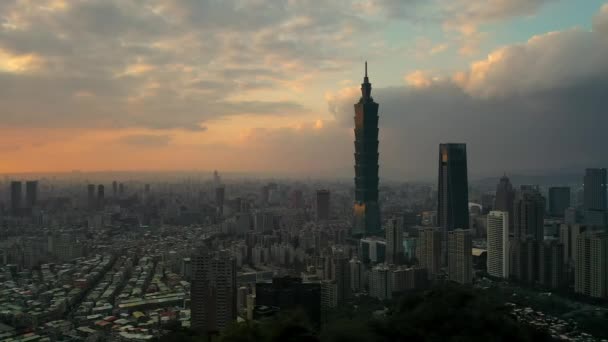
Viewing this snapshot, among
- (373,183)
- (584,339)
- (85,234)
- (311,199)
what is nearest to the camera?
(584,339)

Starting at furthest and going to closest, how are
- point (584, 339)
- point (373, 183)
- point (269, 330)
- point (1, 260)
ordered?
1. point (373, 183)
2. point (1, 260)
3. point (584, 339)
4. point (269, 330)

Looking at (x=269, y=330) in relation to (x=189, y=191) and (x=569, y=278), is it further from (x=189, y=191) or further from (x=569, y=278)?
(x=189, y=191)

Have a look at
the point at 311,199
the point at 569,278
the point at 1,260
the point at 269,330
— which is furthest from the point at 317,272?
the point at 311,199

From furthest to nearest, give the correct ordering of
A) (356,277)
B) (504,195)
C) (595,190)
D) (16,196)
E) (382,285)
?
(16,196), (595,190), (504,195), (356,277), (382,285)

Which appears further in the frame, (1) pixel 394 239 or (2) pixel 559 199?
(2) pixel 559 199

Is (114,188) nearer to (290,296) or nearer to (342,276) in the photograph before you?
(342,276)

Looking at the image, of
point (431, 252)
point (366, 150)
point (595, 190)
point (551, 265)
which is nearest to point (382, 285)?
point (431, 252)

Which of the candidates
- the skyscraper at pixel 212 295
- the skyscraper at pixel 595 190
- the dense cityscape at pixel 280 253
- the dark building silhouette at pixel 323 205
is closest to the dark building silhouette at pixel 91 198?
the dense cityscape at pixel 280 253
